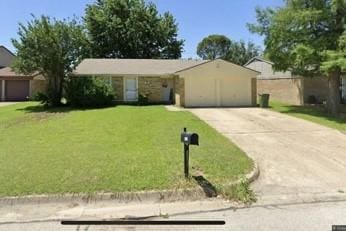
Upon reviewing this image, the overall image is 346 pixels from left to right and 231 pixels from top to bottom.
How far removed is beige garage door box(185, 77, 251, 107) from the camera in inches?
972

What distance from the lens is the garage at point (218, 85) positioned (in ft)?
80.9

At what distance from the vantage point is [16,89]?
35.6 metres

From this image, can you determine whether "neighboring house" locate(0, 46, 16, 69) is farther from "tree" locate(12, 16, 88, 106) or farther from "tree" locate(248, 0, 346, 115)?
"tree" locate(248, 0, 346, 115)

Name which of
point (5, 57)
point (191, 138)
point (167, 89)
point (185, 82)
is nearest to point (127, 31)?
point (5, 57)

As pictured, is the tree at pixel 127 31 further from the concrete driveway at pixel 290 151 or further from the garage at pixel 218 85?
the concrete driveway at pixel 290 151

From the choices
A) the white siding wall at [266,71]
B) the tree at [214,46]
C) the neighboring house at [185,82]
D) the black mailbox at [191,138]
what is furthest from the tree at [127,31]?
the black mailbox at [191,138]

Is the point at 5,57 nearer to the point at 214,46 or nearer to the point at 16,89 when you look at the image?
the point at 16,89

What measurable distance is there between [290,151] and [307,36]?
11.2m

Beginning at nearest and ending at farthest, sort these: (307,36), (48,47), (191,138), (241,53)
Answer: (191,138) < (307,36) < (48,47) < (241,53)

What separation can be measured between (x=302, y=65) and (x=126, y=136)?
11.8 meters

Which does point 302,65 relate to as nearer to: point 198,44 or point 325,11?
point 325,11

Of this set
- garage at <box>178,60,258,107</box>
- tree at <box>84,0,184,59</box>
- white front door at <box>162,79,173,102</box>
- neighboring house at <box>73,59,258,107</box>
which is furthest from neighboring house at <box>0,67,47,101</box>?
garage at <box>178,60,258,107</box>

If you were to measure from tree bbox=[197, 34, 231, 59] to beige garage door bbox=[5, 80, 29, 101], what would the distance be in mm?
41711

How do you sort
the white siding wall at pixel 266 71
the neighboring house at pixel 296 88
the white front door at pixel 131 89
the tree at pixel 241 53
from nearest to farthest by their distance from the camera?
the neighboring house at pixel 296 88
the white front door at pixel 131 89
the white siding wall at pixel 266 71
the tree at pixel 241 53
